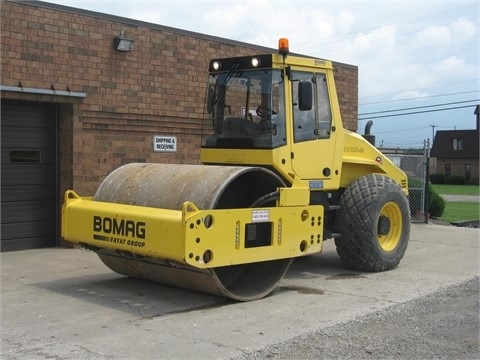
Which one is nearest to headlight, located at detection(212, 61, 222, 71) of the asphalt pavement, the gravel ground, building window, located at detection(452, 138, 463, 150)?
the asphalt pavement

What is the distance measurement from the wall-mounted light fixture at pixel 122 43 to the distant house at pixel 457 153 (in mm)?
60510

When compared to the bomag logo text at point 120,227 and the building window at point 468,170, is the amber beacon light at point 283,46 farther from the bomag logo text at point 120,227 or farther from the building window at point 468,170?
the building window at point 468,170

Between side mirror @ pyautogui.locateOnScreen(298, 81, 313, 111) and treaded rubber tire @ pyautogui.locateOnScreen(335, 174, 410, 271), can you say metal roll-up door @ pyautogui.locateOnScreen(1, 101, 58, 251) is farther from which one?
treaded rubber tire @ pyautogui.locateOnScreen(335, 174, 410, 271)

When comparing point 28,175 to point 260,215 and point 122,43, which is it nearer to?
point 122,43

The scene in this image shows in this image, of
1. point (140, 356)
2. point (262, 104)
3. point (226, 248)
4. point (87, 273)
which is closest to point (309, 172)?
point (262, 104)

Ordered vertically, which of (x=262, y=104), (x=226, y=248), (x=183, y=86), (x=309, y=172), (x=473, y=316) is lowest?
(x=473, y=316)

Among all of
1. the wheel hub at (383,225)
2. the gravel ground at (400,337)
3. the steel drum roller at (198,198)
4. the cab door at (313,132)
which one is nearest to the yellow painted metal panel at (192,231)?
the steel drum roller at (198,198)

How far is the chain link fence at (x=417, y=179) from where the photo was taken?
57.2ft

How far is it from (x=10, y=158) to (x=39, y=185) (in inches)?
29.8

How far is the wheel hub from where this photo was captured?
9.71m

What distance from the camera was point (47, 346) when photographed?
5.70 m

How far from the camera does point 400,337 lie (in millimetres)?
6121

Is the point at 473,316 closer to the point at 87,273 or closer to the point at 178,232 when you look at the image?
the point at 178,232

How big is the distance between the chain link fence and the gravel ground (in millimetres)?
10168
